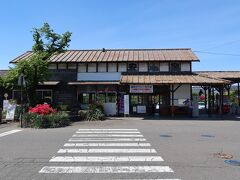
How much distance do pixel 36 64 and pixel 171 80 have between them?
36.5ft

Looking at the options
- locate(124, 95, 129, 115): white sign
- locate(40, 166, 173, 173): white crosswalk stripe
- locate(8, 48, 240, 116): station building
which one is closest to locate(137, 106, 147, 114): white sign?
locate(8, 48, 240, 116): station building

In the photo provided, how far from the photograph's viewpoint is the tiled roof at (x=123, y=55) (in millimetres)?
32094

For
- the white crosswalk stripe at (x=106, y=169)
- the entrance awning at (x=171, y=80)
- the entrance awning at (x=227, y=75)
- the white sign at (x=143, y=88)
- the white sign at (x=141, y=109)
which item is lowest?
the white crosswalk stripe at (x=106, y=169)

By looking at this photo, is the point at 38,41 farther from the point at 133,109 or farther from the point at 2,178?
the point at 2,178

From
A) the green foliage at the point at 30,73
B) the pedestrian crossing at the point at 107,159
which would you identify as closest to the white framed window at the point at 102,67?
the green foliage at the point at 30,73

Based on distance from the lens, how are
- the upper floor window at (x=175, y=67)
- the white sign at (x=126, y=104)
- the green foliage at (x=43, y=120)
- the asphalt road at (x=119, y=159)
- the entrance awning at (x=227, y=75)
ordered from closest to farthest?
the asphalt road at (x=119, y=159), the green foliage at (x=43, y=120), the white sign at (x=126, y=104), the upper floor window at (x=175, y=67), the entrance awning at (x=227, y=75)

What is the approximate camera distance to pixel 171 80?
2848 cm

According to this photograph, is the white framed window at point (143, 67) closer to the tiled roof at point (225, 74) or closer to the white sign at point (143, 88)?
the white sign at point (143, 88)

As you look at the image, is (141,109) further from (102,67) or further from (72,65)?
(72,65)

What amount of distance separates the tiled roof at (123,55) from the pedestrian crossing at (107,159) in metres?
19.3

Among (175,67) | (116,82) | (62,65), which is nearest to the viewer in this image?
(116,82)

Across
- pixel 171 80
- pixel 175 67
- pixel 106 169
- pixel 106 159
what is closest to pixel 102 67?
pixel 175 67

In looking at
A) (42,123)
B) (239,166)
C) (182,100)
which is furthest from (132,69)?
(239,166)

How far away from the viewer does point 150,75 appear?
31.4 meters
